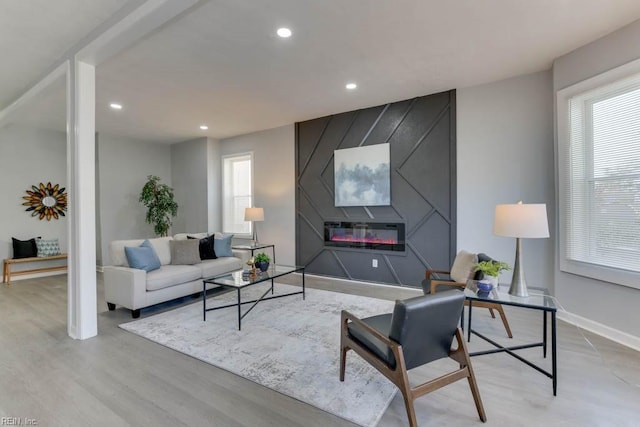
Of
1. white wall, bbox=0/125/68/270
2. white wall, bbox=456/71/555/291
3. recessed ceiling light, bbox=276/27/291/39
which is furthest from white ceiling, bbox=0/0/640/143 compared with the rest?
white wall, bbox=0/125/68/270

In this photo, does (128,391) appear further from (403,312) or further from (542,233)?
(542,233)

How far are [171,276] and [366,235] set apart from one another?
9.93 ft

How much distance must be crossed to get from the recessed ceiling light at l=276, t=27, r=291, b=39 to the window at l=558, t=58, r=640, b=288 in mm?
3088

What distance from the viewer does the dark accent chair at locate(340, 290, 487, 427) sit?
165 centimetres

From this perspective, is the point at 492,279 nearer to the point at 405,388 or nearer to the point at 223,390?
the point at 405,388

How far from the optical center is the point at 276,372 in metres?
2.33

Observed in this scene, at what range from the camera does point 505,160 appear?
4.05m

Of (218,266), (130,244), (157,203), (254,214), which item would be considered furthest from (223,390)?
(157,203)

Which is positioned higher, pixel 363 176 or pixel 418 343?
pixel 363 176

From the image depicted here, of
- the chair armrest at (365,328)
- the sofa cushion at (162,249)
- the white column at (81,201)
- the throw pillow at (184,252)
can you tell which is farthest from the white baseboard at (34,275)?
the chair armrest at (365,328)

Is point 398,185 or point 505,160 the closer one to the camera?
point 505,160

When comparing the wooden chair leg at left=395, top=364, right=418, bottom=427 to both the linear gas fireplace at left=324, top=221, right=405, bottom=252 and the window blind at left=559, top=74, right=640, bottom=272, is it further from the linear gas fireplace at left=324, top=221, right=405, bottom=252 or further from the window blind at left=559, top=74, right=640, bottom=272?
the linear gas fireplace at left=324, top=221, right=405, bottom=252

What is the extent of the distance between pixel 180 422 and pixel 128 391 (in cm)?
59

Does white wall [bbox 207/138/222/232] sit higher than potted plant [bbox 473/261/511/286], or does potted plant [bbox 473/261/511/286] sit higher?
white wall [bbox 207/138/222/232]
